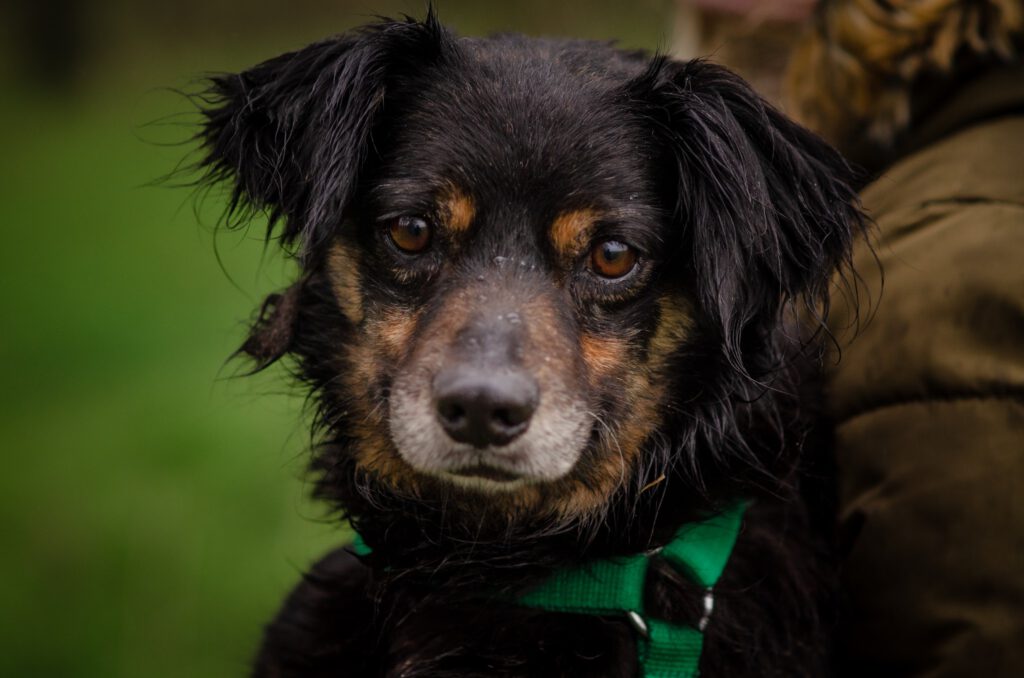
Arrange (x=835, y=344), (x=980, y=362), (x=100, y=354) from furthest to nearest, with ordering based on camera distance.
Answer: (x=100, y=354), (x=835, y=344), (x=980, y=362)

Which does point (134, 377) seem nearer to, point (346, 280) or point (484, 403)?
point (346, 280)

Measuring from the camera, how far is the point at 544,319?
2.10 m

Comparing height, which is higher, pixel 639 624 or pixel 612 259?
pixel 612 259

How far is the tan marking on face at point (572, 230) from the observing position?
7.13 feet

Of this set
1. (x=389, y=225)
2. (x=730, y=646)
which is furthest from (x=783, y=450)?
(x=389, y=225)

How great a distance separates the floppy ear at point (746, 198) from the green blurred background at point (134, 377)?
24 centimetres

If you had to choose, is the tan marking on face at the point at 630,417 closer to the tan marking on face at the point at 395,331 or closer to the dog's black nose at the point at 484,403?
the dog's black nose at the point at 484,403

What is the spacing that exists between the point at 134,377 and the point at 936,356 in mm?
5209

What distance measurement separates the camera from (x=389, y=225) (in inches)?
88.1

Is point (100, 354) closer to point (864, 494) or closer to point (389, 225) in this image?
point (389, 225)

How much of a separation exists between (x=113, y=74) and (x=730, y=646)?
Result: 37.0ft

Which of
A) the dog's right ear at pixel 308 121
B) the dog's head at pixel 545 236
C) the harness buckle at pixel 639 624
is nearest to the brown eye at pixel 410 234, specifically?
the dog's head at pixel 545 236

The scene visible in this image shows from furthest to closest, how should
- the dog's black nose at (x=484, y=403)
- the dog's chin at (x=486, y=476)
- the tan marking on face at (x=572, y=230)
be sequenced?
the tan marking on face at (x=572, y=230)
the dog's chin at (x=486, y=476)
the dog's black nose at (x=484, y=403)

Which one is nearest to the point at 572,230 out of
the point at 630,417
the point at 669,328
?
the point at 669,328
